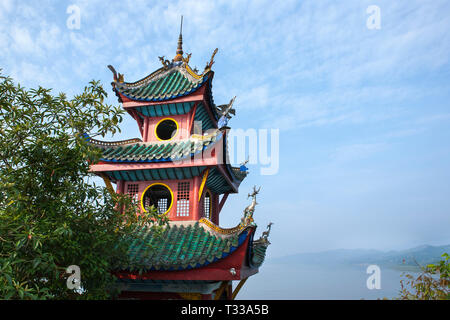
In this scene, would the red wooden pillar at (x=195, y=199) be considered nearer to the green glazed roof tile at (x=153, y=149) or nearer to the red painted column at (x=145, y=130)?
the green glazed roof tile at (x=153, y=149)

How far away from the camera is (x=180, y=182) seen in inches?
504

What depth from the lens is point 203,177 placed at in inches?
491

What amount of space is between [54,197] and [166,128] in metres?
7.83

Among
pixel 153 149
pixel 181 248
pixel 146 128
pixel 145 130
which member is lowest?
pixel 181 248

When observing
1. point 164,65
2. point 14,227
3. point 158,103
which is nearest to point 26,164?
point 14,227

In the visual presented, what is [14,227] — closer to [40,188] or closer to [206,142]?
[40,188]

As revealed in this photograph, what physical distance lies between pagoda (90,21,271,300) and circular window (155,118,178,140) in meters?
0.05

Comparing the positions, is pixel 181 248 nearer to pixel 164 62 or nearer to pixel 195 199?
pixel 195 199

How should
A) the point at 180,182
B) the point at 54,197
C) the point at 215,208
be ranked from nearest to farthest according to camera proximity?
the point at 54,197 < the point at 180,182 < the point at 215,208

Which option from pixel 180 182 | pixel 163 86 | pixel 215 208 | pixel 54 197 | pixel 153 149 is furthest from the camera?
pixel 215 208

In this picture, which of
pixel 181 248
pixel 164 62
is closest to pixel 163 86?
pixel 164 62
